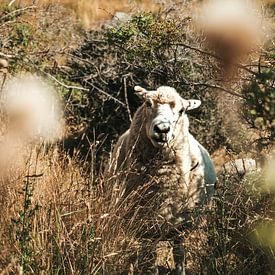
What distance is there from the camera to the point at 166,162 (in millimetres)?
A: 5723

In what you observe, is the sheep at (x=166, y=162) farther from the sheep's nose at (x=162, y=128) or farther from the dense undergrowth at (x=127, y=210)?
the dense undergrowth at (x=127, y=210)

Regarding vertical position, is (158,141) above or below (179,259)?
above

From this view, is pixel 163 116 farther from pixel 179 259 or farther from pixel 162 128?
pixel 179 259

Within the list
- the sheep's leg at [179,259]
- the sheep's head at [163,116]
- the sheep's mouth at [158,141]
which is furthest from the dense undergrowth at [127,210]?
the sheep's mouth at [158,141]

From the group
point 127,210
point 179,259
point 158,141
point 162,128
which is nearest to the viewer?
point 127,210

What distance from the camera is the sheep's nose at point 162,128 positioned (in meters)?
5.54

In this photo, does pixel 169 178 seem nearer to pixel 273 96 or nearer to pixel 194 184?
pixel 194 184

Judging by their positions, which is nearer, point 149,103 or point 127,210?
point 127,210

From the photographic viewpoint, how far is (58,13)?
10.8 metres

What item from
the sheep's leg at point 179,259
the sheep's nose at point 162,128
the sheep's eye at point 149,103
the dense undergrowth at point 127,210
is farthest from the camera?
the sheep's eye at point 149,103

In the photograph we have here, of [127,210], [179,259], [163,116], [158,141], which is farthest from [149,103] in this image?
[179,259]

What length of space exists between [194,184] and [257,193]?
1079 mm

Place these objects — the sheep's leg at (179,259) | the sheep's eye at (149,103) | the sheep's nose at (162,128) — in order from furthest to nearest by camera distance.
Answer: the sheep's eye at (149,103), the sheep's leg at (179,259), the sheep's nose at (162,128)

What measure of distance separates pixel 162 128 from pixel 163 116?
0.22 m
